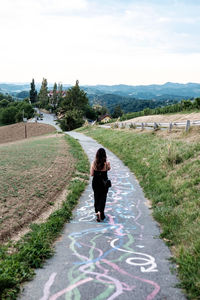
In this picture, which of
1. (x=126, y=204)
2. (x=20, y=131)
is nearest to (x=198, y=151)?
(x=126, y=204)

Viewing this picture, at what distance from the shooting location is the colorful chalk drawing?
465 cm

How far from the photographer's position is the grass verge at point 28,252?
4.72 meters

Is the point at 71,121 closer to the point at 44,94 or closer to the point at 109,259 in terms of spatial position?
the point at 109,259

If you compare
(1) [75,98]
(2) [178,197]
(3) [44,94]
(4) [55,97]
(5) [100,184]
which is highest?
(3) [44,94]

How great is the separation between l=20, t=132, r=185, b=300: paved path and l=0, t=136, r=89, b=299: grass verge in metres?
0.19

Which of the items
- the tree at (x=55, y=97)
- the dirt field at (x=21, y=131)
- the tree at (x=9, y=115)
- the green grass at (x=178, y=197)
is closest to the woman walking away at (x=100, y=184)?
the green grass at (x=178, y=197)

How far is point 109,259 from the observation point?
19.0ft

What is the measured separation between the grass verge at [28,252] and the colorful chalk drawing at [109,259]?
1.52 feet

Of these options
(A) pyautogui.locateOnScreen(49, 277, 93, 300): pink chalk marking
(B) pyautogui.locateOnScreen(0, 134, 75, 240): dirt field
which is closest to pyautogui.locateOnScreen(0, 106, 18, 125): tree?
(B) pyautogui.locateOnScreen(0, 134, 75, 240): dirt field

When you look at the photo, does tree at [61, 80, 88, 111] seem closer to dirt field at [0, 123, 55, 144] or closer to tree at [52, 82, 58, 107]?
dirt field at [0, 123, 55, 144]

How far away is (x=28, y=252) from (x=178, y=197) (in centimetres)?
530

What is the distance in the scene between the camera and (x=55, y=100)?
149875mm

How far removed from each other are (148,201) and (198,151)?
405 cm

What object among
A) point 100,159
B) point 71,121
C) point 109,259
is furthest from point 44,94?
point 109,259
